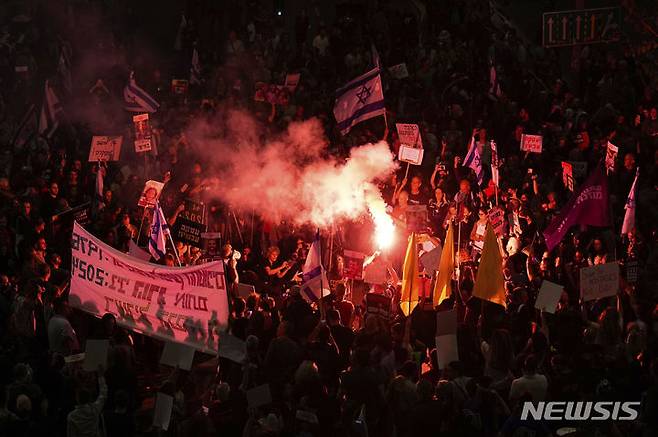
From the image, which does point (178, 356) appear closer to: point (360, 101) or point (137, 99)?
point (360, 101)

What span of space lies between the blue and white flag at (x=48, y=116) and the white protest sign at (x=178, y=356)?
9.33m

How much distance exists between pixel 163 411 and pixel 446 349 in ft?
9.98

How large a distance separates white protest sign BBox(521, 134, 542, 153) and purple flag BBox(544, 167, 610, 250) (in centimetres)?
339

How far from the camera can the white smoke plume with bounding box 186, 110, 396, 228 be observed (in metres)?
17.7

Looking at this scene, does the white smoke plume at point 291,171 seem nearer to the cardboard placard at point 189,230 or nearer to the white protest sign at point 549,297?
the cardboard placard at point 189,230

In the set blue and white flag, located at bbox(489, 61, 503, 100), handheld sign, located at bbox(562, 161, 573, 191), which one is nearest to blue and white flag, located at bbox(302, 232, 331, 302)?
handheld sign, located at bbox(562, 161, 573, 191)

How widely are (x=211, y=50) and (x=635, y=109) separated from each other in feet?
32.6

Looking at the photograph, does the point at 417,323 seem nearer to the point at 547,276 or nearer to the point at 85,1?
the point at 547,276

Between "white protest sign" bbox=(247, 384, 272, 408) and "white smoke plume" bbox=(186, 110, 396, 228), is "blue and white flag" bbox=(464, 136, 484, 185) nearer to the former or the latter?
"white smoke plume" bbox=(186, 110, 396, 228)

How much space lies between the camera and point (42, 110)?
20.2 m

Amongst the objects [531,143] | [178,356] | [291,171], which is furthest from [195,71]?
[178,356]

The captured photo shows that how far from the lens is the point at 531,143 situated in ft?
60.8

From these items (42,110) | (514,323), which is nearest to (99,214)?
(42,110)

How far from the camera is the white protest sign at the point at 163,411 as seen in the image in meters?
10.2
